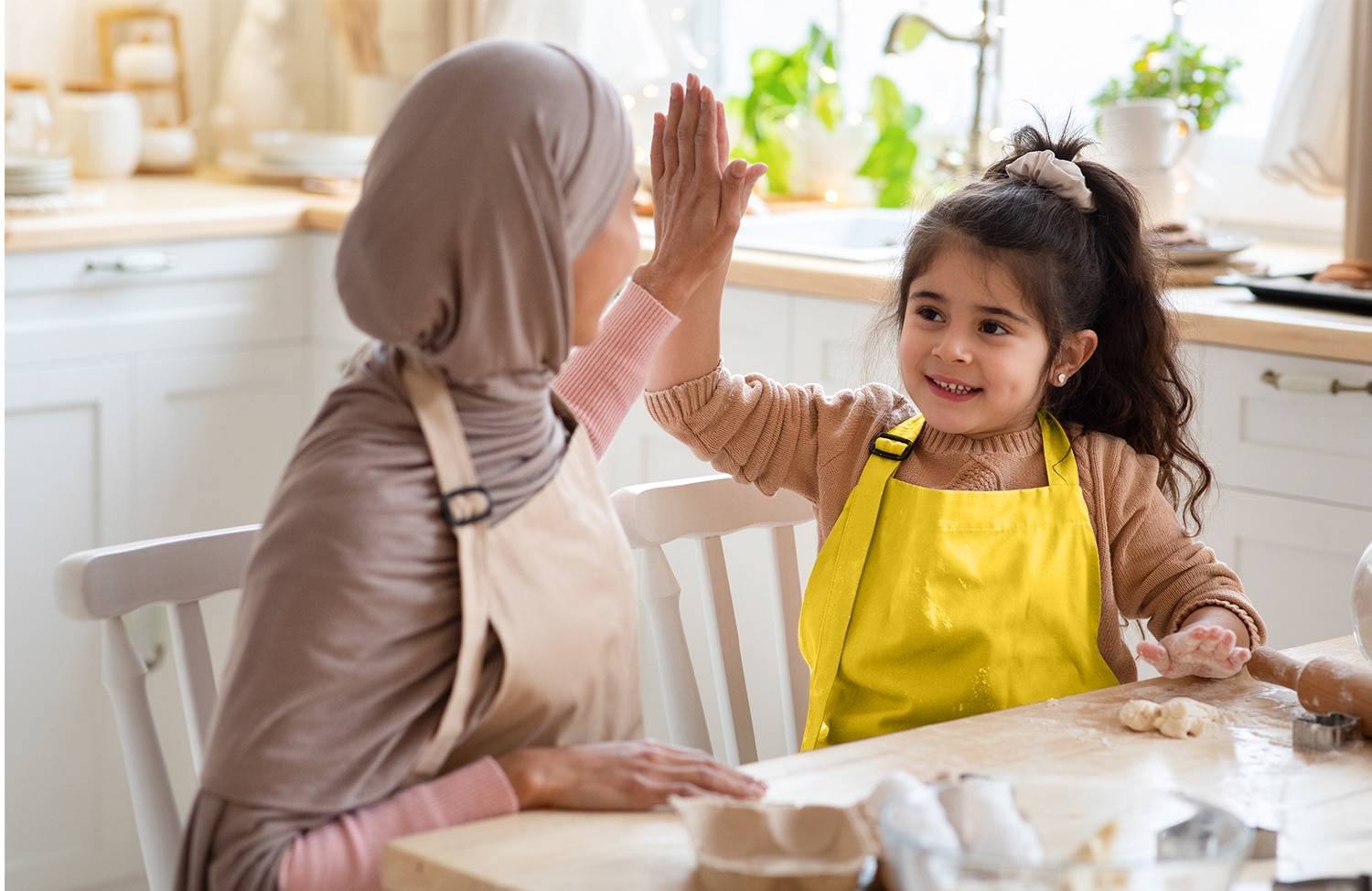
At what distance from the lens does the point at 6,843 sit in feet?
8.29

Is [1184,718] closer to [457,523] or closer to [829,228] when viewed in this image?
[457,523]

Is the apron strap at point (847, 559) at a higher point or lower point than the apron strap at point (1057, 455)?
lower

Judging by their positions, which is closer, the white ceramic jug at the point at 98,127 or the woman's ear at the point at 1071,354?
the woman's ear at the point at 1071,354

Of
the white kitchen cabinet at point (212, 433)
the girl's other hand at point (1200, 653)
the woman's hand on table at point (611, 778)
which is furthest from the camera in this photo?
the white kitchen cabinet at point (212, 433)

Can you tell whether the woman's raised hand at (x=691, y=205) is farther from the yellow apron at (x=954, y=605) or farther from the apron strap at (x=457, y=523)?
the apron strap at (x=457, y=523)

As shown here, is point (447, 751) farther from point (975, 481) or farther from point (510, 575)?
point (975, 481)

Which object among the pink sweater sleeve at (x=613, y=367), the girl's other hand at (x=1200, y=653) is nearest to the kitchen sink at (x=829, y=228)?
the pink sweater sleeve at (x=613, y=367)

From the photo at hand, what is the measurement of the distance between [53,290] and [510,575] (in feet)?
5.74

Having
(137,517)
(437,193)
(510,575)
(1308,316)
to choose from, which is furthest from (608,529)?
(137,517)

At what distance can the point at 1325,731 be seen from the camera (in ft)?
3.62

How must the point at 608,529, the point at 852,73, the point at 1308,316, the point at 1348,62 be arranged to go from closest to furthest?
the point at 608,529 → the point at 1308,316 → the point at 1348,62 → the point at 852,73

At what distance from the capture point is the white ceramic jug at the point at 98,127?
3047 mm

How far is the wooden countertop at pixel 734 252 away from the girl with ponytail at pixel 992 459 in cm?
23

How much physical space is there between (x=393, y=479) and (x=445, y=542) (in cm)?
5
